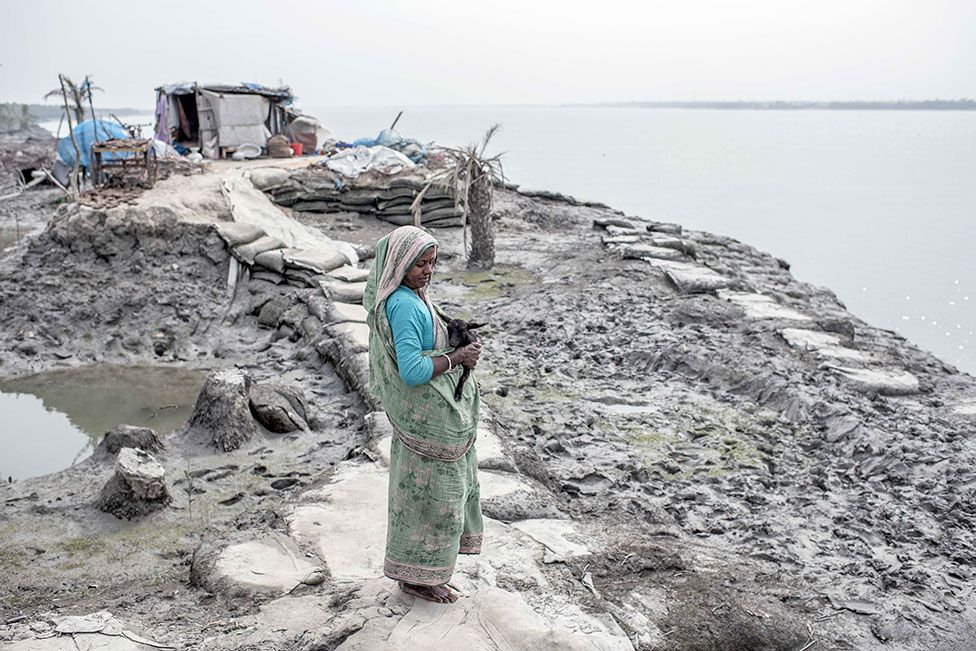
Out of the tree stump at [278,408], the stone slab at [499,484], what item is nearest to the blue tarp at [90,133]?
the tree stump at [278,408]

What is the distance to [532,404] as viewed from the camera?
6562 millimetres

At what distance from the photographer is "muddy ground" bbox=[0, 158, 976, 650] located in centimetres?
386

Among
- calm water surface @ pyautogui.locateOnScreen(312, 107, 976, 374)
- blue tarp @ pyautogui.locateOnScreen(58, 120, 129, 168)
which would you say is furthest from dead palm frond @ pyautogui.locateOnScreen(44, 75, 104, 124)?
calm water surface @ pyautogui.locateOnScreen(312, 107, 976, 374)

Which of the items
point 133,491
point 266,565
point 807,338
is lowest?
point 133,491

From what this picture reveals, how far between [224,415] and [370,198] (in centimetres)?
810

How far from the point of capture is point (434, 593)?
3275 millimetres

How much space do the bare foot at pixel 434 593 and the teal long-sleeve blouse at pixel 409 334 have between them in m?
0.84

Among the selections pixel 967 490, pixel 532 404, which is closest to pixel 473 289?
pixel 532 404

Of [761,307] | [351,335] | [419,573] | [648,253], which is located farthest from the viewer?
[648,253]

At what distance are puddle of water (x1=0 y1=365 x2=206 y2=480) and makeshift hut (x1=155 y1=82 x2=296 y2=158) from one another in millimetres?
10458

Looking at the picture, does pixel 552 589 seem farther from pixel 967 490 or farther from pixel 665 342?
pixel 665 342

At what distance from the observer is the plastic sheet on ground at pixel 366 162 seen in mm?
14016

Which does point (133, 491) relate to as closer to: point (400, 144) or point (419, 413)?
point (419, 413)

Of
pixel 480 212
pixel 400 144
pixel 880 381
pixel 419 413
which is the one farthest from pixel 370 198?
pixel 419 413
